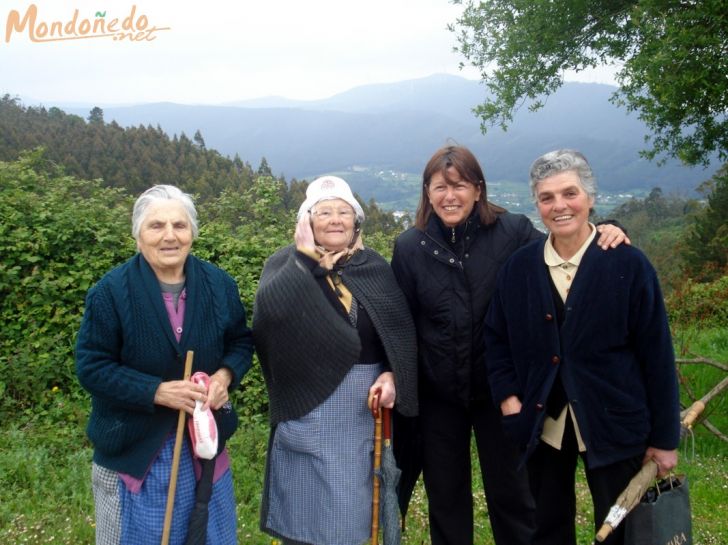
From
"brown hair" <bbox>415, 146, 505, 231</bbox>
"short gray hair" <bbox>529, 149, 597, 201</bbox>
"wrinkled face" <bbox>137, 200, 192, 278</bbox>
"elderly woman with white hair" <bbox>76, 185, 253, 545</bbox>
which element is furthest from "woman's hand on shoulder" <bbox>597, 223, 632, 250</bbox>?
"wrinkled face" <bbox>137, 200, 192, 278</bbox>

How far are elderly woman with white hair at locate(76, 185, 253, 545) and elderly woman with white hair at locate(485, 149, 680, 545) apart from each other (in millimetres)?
1183

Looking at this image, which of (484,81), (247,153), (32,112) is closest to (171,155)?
(32,112)

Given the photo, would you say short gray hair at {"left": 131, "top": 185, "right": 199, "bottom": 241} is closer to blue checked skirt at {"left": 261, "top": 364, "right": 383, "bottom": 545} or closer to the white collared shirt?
blue checked skirt at {"left": 261, "top": 364, "right": 383, "bottom": 545}

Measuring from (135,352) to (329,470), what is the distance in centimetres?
93

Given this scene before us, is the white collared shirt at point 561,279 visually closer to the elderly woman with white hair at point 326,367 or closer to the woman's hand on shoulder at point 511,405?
the woman's hand on shoulder at point 511,405

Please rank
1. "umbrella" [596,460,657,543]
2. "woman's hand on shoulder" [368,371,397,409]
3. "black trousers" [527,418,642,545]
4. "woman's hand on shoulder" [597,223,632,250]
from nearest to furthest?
"umbrella" [596,460,657,543] < "woman's hand on shoulder" [597,223,632,250] < "black trousers" [527,418,642,545] < "woman's hand on shoulder" [368,371,397,409]

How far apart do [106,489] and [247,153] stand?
199323 millimetres

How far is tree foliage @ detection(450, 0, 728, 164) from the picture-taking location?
5668mm

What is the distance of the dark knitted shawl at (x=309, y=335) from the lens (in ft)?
8.25

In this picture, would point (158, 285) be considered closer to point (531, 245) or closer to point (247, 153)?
point (531, 245)

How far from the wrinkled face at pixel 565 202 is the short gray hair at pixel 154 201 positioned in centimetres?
138

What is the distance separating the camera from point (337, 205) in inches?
104

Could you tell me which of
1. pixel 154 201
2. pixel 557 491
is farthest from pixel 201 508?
pixel 557 491

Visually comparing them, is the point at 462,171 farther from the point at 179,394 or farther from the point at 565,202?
the point at 179,394
